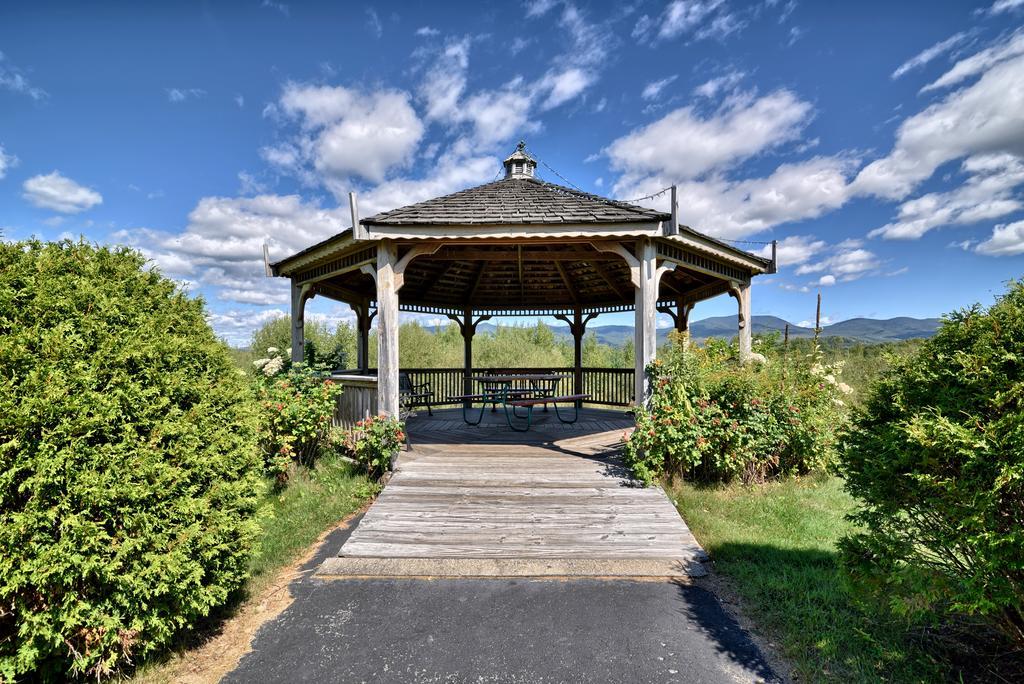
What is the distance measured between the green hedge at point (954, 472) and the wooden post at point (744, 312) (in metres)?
5.60

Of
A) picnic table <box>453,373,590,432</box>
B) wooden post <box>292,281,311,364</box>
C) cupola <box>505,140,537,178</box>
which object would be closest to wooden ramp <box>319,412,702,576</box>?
picnic table <box>453,373,590,432</box>

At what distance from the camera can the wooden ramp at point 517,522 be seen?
3.70 m

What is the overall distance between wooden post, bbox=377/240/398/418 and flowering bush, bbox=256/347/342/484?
0.77 meters

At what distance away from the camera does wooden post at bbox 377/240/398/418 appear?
18.5 ft

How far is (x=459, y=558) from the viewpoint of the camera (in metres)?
3.82

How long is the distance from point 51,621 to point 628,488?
447 cm

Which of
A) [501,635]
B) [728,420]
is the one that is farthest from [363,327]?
[501,635]

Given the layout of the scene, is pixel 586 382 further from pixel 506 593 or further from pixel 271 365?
pixel 506 593

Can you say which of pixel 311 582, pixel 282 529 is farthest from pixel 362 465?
pixel 311 582

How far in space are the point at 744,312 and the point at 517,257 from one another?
13.6 ft

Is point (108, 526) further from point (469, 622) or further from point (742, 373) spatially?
point (742, 373)

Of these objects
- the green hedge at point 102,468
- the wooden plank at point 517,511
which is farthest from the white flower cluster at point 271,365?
the green hedge at point 102,468

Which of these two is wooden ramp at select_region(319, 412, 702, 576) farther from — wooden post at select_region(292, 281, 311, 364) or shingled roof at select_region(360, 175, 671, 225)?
wooden post at select_region(292, 281, 311, 364)

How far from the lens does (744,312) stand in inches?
307
